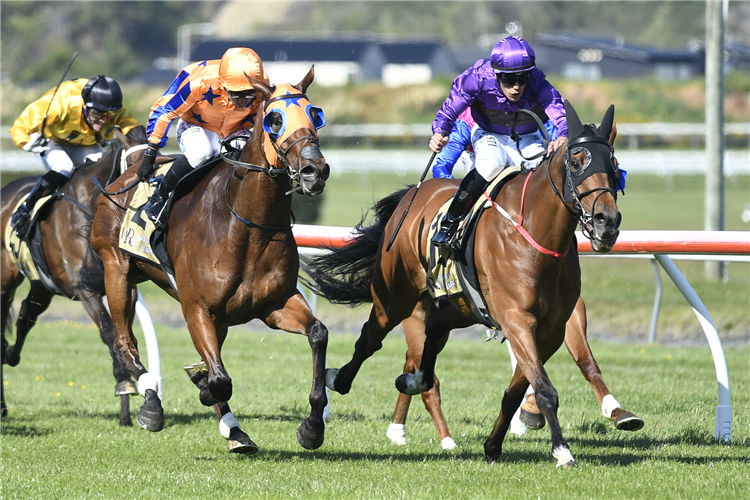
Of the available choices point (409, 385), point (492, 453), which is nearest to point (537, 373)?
point (492, 453)

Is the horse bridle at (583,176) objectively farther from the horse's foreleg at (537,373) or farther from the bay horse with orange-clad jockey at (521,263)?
the horse's foreleg at (537,373)

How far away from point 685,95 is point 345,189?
68.5 feet

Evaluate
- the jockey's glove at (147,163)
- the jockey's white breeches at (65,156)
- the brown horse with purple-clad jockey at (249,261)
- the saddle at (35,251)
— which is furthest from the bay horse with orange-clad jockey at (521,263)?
the jockey's white breeches at (65,156)

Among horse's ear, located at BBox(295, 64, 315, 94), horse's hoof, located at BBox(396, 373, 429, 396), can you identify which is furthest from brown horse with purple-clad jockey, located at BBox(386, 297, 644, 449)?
horse's ear, located at BBox(295, 64, 315, 94)

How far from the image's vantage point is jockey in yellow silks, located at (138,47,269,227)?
5734 millimetres

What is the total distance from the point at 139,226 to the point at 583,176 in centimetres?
276

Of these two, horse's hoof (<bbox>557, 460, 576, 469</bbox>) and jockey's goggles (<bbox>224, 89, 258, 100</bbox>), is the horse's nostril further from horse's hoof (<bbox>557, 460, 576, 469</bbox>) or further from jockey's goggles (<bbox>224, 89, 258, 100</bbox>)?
horse's hoof (<bbox>557, 460, 576, 469</bbox>)

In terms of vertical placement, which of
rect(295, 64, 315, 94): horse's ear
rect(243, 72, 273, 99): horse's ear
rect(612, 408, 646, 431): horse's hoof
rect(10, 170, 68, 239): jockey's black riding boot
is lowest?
rect(612, 408, 646, 431): horse's hoof

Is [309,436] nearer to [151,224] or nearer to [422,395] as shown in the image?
[422,395]

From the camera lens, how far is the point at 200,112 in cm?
616

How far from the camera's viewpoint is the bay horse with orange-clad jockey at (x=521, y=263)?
4.82m

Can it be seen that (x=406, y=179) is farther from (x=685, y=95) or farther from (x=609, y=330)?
(x=685, y=95)

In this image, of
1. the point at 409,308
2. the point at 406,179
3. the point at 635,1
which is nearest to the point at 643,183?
the point at 406,179

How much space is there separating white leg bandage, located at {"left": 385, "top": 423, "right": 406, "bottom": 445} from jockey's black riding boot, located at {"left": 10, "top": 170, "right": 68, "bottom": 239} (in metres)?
3.20
